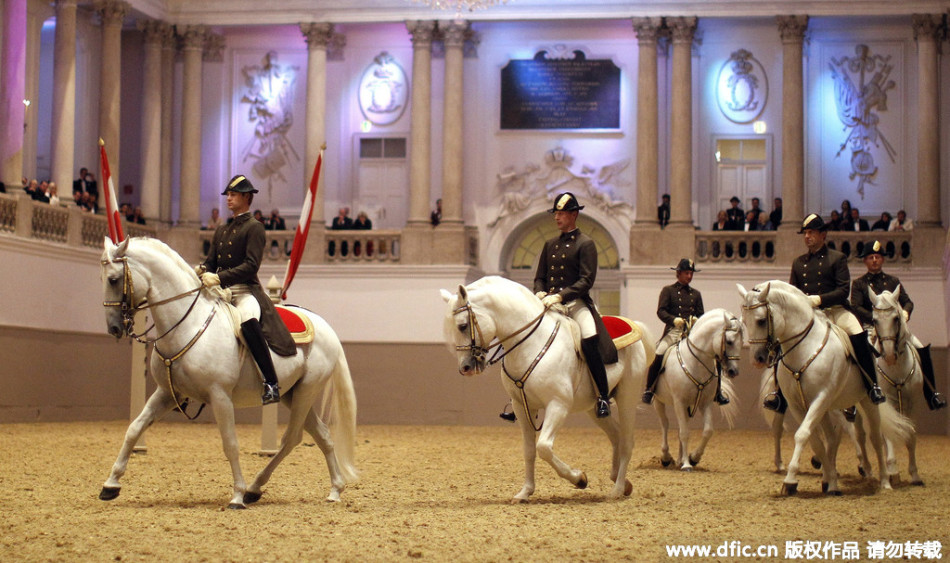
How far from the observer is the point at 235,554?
267 inches

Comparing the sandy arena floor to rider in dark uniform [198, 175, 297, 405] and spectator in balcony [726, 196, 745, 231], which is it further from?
spectator in balcony [726, 196, 745, 231]

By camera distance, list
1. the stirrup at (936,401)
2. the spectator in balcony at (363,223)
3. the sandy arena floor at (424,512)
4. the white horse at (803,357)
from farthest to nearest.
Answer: the spectator in balcony at (363,223) → the stirrup at (936,401) → the white horse at (803,357) → the sandy arena floor at (424,512)

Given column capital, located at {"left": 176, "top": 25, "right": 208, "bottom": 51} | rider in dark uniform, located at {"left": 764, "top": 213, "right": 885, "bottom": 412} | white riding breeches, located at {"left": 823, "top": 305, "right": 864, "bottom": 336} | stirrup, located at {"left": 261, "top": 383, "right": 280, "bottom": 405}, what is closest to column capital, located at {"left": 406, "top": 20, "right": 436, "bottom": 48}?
column capital, located at {"left": 176, "top": 25, "right": 208, "bottom": 51}

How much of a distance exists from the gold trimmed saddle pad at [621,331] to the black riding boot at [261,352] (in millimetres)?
2824

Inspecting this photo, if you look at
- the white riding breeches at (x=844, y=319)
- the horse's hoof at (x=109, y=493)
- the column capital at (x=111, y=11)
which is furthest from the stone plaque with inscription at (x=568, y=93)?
the horse's hoof at (x=109, y=493)

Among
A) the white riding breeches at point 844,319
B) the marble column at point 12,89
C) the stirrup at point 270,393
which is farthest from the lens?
the marble column at point 12,89

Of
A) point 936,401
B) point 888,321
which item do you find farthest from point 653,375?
point 888,321

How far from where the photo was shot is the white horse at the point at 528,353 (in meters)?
8.97

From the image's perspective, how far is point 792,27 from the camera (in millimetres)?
27500

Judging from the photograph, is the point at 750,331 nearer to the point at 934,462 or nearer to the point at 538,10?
the point at 934,462

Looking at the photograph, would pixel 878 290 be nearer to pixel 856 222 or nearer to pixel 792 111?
pixel 856 222

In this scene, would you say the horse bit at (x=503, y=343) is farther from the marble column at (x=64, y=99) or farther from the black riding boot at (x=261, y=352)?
the marble column at (x=64, y=99)

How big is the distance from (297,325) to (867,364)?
500cm

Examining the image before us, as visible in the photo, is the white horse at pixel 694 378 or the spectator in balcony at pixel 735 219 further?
the spectator in balcony at pixel 735 219
